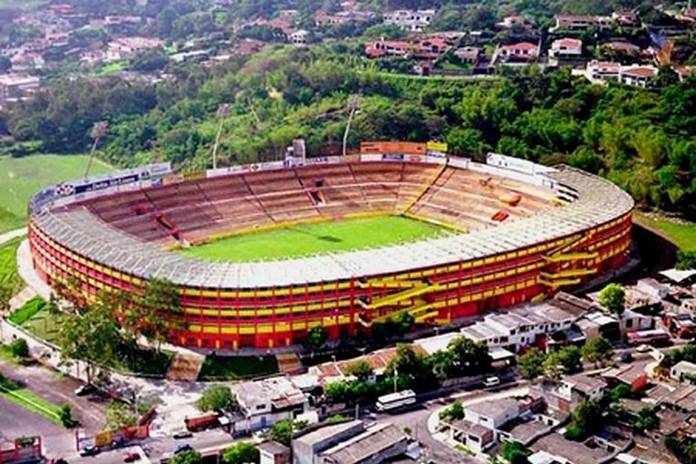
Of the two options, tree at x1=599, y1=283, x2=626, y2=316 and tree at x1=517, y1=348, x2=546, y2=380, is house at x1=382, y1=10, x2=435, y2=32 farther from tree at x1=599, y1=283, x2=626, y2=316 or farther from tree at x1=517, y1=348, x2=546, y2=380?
tree at x1=517, y1=348, x2=546, y2=380

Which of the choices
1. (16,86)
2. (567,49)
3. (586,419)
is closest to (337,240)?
(586,419)

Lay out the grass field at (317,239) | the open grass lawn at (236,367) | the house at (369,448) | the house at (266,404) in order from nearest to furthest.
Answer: the house at (369,448)
the house at (266,404)
the open grass lawn at (236,367)
the grass field at (317,239)

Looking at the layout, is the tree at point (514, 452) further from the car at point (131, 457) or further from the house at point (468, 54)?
the house at point (468, 54)

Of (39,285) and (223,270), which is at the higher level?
(223,270)

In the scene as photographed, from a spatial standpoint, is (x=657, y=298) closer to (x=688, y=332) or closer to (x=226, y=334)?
(x=688, y=332)

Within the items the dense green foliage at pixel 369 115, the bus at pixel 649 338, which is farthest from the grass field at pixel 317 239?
the bus at pixel 649 338

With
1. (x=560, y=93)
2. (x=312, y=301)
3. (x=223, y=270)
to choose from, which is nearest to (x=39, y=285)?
(x=223, y=270)
